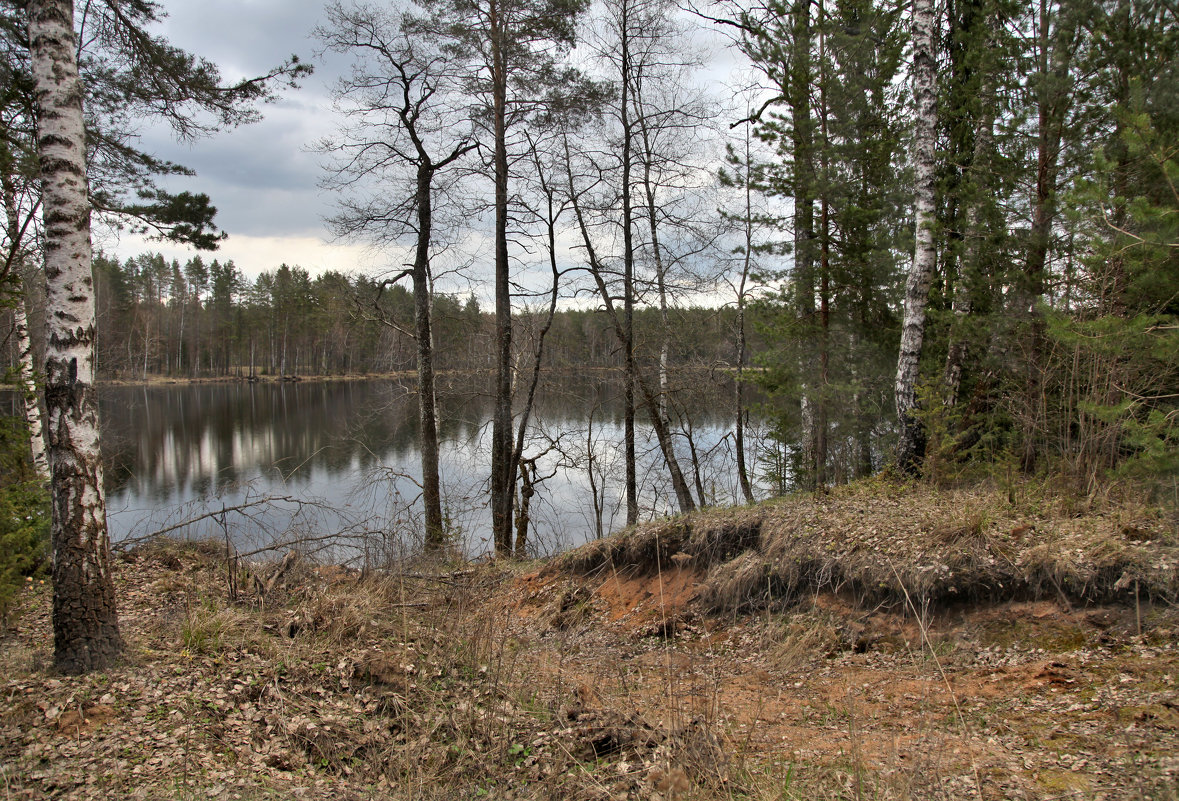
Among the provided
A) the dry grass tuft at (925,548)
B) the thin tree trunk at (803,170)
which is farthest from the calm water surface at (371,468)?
the dry grass tuft at (925,548)

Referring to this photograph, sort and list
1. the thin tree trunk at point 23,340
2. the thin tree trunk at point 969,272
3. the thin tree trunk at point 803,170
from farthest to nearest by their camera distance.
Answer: the thin tree trunk at point 803,170 → the thin tree trunk at point 969,272 → the thin tree trunk at point 23,340

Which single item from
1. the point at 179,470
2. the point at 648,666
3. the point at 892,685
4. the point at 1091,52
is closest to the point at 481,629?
the point at 648,666

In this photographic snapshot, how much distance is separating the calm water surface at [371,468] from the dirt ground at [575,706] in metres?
2.43

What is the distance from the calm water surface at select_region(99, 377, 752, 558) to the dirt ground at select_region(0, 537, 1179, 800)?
2.43 m

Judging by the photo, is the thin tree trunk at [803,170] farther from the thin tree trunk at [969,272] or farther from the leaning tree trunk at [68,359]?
the leaning tree trunk at [68,359]

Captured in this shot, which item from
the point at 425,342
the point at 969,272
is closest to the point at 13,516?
the point at 425,342

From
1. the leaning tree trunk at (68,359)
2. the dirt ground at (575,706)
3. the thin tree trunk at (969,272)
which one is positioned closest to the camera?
the dirt ground at (575,706)

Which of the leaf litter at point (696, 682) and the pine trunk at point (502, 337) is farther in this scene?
the pine trunk at point (502, 337)

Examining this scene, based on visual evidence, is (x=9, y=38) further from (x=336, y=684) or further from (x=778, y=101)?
(x=778, y=101)

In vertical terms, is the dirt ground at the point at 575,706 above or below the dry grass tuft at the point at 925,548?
below

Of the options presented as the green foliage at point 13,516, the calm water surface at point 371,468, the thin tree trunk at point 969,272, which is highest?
the thin tree trunk at point 969,272

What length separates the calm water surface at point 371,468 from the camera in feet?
37.7

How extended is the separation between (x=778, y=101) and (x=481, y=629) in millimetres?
11830

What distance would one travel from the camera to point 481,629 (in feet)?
17.6
